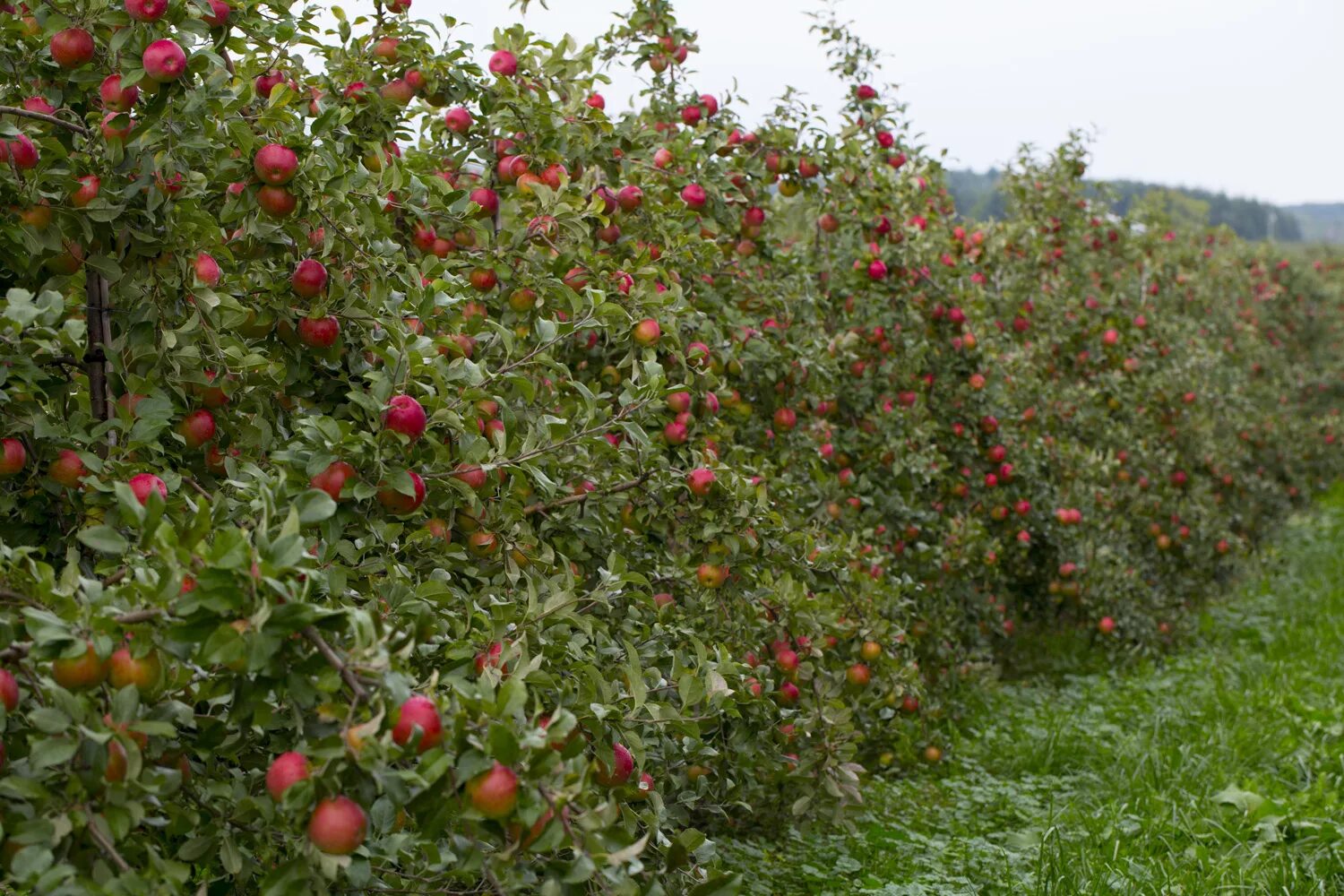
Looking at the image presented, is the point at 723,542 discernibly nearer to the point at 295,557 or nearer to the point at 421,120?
the point at 421,120

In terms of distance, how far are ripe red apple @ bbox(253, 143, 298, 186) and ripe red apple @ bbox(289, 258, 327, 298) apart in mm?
174

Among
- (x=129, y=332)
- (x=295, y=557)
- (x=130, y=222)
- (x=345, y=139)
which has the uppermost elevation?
(x=345, y=139)

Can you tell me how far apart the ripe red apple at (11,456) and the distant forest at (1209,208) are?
6592 mm

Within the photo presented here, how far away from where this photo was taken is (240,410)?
2.33m

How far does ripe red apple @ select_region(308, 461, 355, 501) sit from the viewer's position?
2.00 m

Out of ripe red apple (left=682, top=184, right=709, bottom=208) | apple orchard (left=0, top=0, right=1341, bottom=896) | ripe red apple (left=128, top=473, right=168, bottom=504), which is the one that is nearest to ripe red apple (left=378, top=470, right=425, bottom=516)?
apple orchard (left=0, top=0, right=1341, bottom=896)

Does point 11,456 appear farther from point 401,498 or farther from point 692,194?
point 692,194

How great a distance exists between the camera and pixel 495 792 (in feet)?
4.74

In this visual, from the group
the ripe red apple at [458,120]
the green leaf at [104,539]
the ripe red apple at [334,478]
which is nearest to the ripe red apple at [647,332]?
the ripe red apple at [458,120]

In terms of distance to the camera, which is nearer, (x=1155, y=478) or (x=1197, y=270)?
(x=1155, y=478)

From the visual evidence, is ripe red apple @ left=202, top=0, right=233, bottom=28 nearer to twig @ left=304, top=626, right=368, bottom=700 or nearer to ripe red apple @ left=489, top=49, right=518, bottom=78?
twig @ left=304, top=626, right=368, bottom=700

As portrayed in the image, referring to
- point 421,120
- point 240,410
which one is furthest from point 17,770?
point 421,120

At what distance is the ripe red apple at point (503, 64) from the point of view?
3.47 metres

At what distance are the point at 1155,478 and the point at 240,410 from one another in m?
6.73
